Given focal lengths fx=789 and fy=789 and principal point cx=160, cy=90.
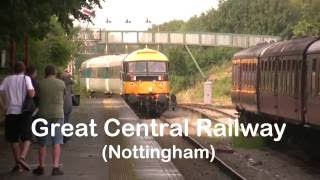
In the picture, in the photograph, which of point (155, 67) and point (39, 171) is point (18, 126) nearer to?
point (39, 171)

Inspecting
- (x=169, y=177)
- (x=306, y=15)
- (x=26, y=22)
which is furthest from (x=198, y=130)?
(x=306, y=15)

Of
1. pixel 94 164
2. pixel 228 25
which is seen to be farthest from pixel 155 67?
pixel 228 25

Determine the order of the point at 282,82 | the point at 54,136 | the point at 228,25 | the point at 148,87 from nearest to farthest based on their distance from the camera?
the point at 54,136 → the point at 282,82 → the point at 148,87 → the point at 228,25

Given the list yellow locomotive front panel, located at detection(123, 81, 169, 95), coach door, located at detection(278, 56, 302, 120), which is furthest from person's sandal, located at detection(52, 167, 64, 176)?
yellow locomotive front panel, located at detection(123, 81, 169, 95)

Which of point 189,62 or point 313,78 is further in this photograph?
point 189,62

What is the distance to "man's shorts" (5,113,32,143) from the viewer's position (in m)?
12.6

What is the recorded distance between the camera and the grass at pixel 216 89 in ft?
225

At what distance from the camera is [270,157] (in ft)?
66.5

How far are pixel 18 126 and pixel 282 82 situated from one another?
975 centimetres

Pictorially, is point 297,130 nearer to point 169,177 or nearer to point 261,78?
point 261,78

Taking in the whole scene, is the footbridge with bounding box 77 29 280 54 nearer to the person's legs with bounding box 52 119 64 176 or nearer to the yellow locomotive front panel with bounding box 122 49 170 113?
the yellow locomotive front panel with bounding box 122 49 170 113

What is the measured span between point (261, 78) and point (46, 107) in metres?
12.5

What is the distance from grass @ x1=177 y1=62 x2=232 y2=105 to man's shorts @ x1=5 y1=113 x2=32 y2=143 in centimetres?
5067

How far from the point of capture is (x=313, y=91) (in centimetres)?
1711
